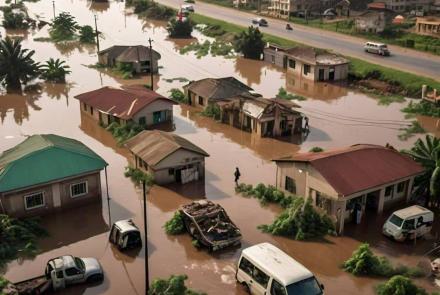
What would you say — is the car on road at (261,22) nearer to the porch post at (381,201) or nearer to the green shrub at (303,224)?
the porch post at (381,201)

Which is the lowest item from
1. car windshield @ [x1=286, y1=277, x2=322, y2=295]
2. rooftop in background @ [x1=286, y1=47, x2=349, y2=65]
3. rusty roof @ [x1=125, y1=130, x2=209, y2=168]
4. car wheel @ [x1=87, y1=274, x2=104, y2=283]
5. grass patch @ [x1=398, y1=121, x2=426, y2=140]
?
car wheel @ [x1=87, y1=274, x2=104, y2=283]

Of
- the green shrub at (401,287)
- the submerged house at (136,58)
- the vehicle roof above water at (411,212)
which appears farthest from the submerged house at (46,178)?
the submerged house at (136,58)

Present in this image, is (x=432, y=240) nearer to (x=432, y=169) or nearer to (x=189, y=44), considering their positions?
(x=432, y=169)

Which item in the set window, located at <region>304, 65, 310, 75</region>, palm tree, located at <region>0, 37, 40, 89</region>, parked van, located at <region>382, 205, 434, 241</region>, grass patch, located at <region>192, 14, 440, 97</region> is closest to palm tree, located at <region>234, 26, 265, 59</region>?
grass patch, located at <region>192, 14, 440, 97</region>

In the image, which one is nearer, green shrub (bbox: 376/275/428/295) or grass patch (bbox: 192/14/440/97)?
green shrub (bbox: 376/275/428/295)

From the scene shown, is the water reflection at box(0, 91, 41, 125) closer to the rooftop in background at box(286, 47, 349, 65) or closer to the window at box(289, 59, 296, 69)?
the window at box(289, 59, 296, 69)

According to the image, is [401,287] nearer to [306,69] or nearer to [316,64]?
[316,64]

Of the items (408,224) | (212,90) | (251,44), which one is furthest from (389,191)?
(251,44)
